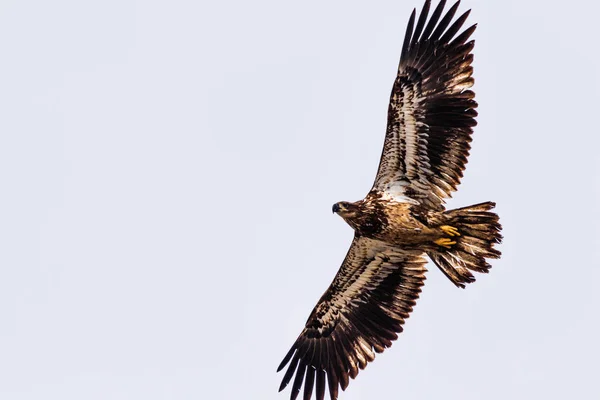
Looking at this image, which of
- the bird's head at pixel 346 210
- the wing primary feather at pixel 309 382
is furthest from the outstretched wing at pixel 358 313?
the bird's head at pixel 346 210

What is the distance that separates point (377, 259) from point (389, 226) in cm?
123

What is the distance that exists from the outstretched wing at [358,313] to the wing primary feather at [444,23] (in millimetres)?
3618

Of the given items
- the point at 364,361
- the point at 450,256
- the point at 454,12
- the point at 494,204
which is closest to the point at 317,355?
the point at 364,361

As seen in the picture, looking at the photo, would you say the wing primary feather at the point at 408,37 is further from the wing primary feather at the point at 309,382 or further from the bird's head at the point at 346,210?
the wing primary feather at the point at 309,382

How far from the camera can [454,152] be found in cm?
1711

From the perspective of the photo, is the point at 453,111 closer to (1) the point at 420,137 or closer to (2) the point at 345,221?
(1) the point at 420,137

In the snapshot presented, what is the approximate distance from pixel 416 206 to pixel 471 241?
1128 mm

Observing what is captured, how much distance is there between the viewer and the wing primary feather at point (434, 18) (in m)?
17.4

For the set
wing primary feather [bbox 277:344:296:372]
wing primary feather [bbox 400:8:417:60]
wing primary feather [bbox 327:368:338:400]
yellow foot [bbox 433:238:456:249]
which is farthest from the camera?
wing primary feather [bbox 277:344:296:372]

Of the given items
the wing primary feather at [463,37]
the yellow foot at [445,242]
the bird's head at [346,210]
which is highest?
the wing primary feather at [463,37]

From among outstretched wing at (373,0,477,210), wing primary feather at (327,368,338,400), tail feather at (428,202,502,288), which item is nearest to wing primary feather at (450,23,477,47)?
outstretched wing at (373,0,477,210)

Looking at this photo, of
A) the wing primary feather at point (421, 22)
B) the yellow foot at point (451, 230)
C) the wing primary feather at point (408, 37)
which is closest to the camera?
the yellow foot at point (451, 230)

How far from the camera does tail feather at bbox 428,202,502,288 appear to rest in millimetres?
16688

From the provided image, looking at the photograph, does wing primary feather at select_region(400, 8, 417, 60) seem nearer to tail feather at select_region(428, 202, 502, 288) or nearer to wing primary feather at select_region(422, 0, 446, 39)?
wing primary feather at select_region(422, 0, 446, 39)
